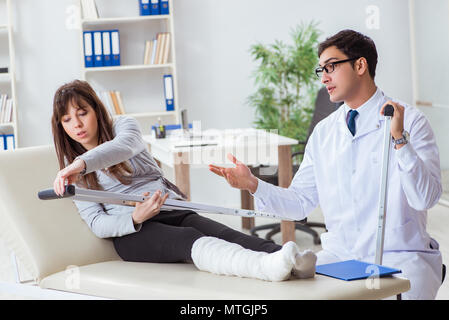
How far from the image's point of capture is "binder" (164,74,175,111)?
15.5ft

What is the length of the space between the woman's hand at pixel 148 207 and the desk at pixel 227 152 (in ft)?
4.74

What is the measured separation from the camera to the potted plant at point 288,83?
15.6 feet

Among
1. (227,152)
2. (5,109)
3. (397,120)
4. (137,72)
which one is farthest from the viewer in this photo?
(137,72)

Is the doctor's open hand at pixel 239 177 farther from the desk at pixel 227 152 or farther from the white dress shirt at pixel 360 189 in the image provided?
the desk at pixel 227 152

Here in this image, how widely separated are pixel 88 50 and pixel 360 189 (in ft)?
10.6

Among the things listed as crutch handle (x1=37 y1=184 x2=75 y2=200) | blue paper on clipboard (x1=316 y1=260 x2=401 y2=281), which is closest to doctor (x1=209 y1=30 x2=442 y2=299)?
blue paper on clipboard (x1=316 y1=260 x2=401 y2=281)

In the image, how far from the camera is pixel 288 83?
16.6ft

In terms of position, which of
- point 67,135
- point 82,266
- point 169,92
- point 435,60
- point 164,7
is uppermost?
point 164,7

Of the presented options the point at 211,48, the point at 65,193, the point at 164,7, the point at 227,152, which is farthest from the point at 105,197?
the point at 211,48

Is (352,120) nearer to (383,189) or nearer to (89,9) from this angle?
(383,189)

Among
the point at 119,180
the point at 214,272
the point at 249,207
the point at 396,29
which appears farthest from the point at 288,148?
the point at 396,29

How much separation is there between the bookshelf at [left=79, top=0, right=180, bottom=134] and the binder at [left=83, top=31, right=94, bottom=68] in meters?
0.06

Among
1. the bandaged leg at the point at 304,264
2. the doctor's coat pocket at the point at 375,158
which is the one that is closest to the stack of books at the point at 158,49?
the doctor's coat pocket at the point at 375,158

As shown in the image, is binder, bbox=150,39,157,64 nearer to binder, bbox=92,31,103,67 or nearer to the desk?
binder, bbox=92,31,103,67
